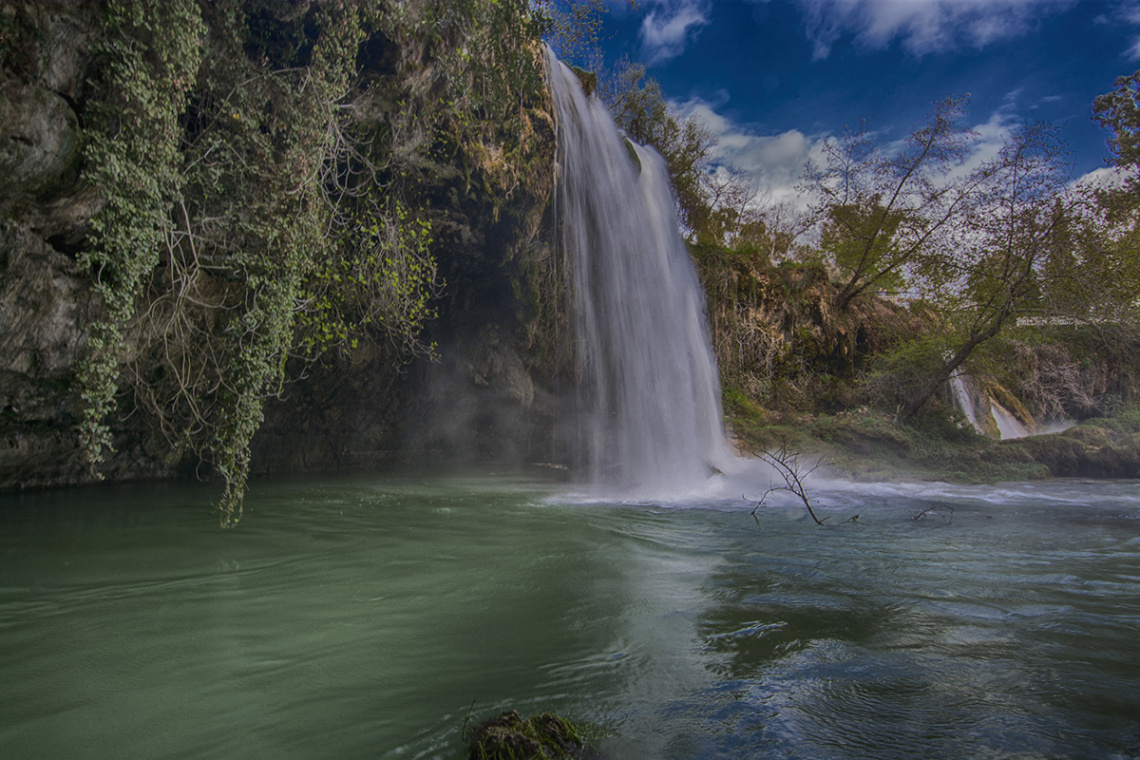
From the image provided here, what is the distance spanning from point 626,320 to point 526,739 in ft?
37.2

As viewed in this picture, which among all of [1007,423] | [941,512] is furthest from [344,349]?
[1007,423]

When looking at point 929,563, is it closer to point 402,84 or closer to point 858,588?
point 858,588

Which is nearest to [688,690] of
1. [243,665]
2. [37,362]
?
[243,665]

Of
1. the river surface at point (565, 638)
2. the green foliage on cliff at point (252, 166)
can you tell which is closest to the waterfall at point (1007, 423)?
the river surface at point (565, 638)

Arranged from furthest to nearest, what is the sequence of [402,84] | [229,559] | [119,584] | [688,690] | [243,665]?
1. [402,84]
2. [229,559]
3. [119,584]
4. [243,665]
5. [688,690]

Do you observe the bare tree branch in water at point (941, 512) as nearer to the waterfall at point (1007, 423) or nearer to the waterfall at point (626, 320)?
the waterfall at point (626, 320)

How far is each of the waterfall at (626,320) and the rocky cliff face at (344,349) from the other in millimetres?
945

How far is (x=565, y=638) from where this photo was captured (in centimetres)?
378

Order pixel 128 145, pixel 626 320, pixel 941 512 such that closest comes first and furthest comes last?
pixel 128 145
pixel 941 512
pixel 626 320

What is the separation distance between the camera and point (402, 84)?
26.6 ft

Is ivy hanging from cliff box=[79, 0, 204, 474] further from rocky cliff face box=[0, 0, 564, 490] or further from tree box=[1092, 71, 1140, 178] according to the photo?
tree box=[1092, 71, 1140, 178]

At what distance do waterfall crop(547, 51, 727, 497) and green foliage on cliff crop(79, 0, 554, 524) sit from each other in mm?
2617

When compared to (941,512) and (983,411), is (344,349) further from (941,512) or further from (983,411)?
(983,411)

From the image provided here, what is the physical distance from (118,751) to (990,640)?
4561 millimetres
